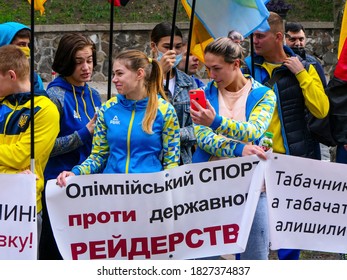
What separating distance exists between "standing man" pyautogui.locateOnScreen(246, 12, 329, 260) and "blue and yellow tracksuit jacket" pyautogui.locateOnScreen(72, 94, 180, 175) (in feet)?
3.30

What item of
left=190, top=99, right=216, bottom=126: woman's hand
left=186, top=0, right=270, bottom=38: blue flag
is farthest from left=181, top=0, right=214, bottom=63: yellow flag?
left=190, top=99, right=216, bottom=126: woman's hand

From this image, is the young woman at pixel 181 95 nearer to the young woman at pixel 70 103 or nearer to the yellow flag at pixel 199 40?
the yellow flag at pixel 199 40

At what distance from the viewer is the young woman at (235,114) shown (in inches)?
223

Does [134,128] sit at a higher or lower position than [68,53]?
lower

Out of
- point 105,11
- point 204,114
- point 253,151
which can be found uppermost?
point 105,11

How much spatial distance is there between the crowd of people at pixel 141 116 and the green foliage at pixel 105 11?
48.5 ft

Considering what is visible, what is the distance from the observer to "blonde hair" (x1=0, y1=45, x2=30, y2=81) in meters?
5.81

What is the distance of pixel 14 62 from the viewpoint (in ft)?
19.1

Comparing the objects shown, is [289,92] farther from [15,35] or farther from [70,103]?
[15,35]

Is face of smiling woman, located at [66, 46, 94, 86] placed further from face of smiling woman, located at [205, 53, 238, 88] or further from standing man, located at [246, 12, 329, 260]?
standing man, located at [246, 12, 329, 260]

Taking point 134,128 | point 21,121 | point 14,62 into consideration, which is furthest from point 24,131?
point 134,128

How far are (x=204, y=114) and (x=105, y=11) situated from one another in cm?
1657
